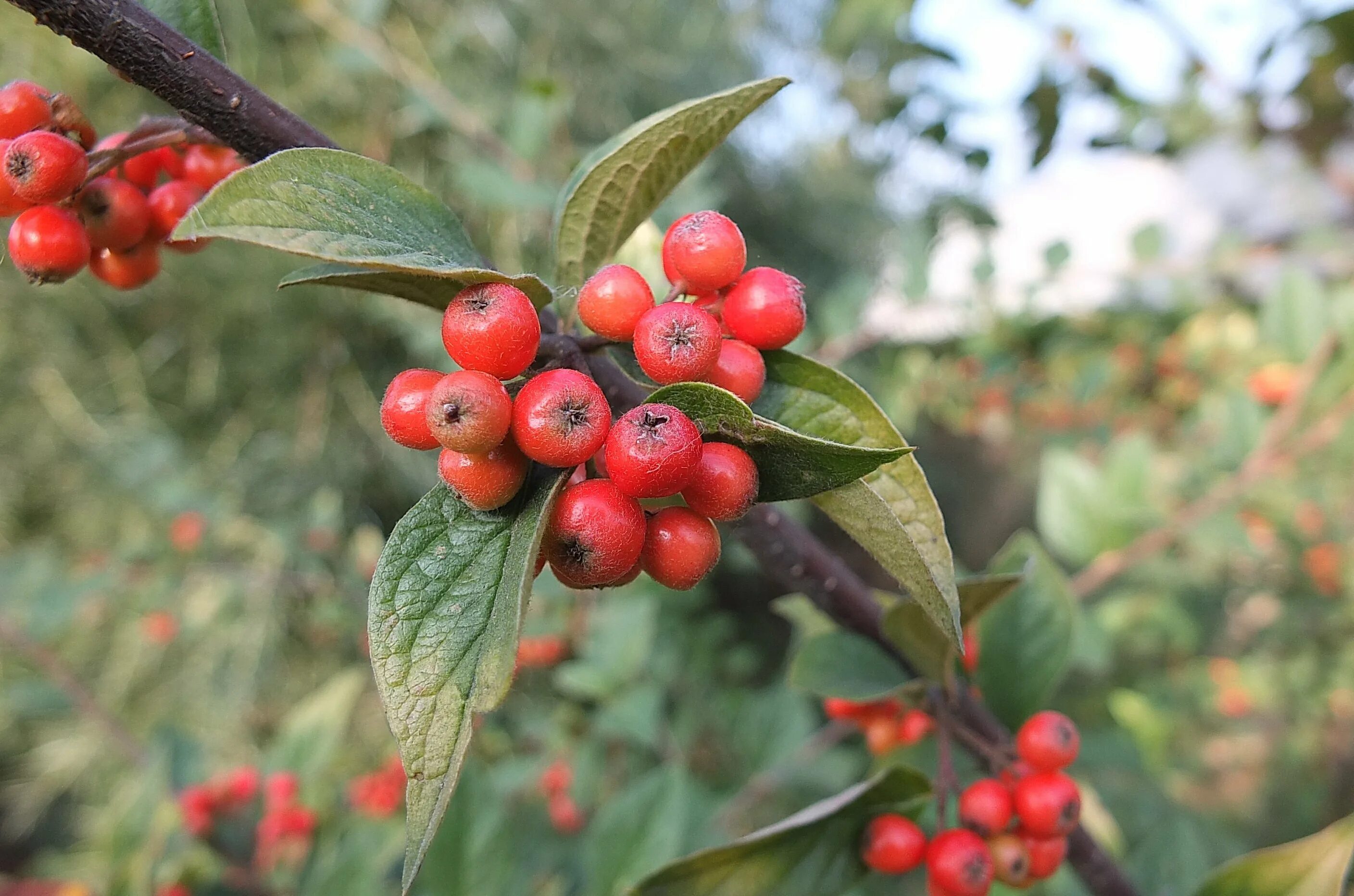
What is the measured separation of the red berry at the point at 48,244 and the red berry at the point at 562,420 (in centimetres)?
38

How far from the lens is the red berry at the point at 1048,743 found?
74 cm

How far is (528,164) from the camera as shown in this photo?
193 cm

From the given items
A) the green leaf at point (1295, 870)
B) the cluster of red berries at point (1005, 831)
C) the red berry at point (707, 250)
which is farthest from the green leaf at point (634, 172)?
the green leaf at point (1295, 870)

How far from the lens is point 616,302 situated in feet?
1.60

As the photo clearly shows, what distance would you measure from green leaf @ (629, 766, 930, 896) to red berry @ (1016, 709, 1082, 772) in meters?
0.13

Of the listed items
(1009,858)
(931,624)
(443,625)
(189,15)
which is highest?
(189,15)

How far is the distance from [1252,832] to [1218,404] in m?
2.76

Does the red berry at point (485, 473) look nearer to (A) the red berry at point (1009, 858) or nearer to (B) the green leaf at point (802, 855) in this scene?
(B) the green leaf at point (802, 855)

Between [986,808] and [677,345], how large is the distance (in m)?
0.57

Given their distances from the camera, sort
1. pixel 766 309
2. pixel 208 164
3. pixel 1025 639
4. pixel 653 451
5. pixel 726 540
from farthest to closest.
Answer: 1. pixel 726 540
2. pixel 1025 639
3. pixel 208 164
4. pixel 766 309
5. pixel 653 451

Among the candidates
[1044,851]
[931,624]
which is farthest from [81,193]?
[1044,851]

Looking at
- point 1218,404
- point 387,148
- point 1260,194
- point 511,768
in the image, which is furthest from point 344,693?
point 1260,194

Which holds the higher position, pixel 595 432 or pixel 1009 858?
pixel 595 432

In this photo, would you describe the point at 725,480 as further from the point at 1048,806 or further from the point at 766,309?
the point at 1048,806
